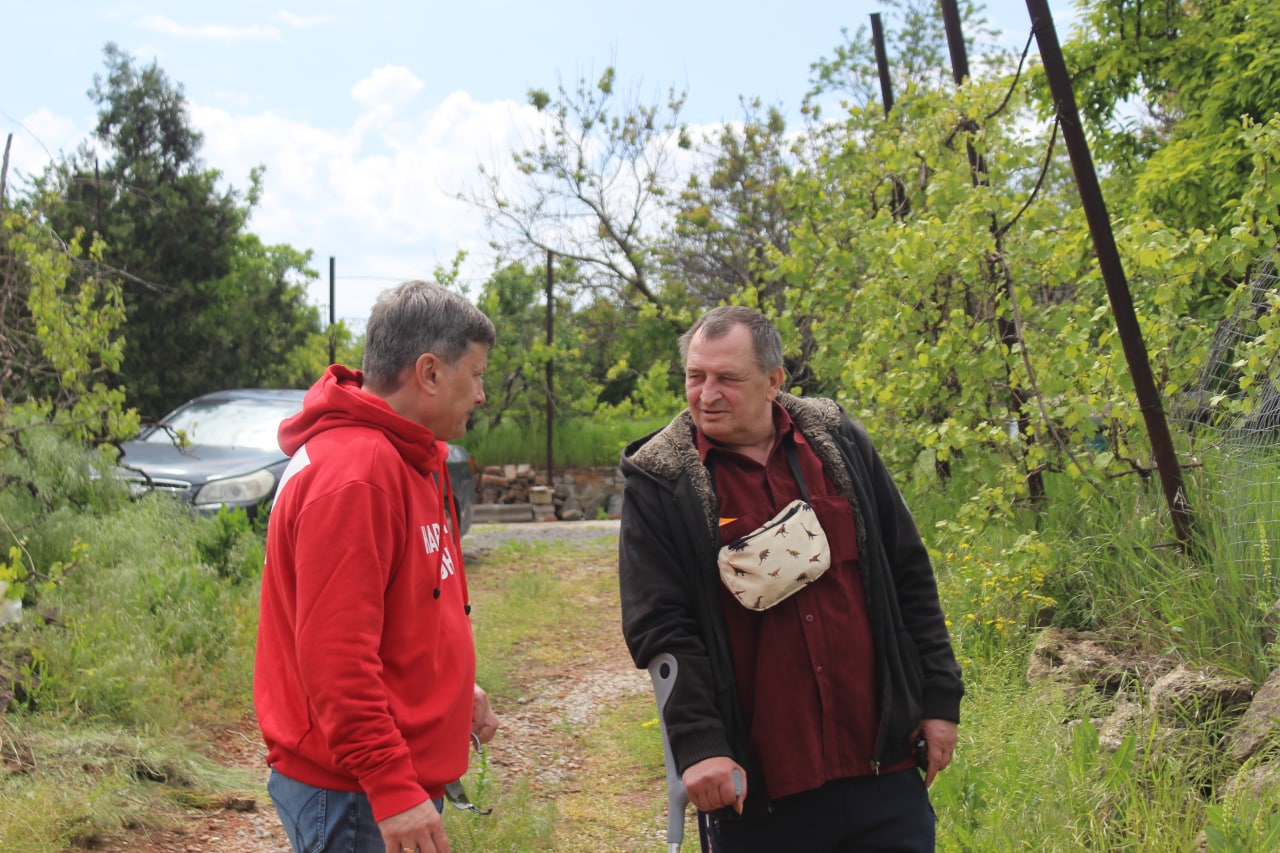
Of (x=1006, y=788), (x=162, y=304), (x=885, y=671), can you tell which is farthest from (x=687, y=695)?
(x=162, y=304)

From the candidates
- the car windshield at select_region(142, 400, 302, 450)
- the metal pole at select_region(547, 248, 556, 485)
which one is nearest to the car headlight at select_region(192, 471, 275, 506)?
the car windshield at select_region(142, 400, 302, 450)

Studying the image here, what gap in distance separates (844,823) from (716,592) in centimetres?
57

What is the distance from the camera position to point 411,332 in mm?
2342

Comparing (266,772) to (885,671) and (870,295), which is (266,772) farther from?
(870,295)

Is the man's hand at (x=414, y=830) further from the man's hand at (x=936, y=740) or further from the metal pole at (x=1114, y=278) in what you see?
the metal pole at (x=1114, y=278)

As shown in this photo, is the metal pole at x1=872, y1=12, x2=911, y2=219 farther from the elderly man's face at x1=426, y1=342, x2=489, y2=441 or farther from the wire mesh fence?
the elderly man's face at x1=426, y1=342, x2=489, y2=441

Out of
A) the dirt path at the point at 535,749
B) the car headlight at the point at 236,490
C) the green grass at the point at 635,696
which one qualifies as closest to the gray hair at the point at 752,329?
the green grass at the point at 635,696

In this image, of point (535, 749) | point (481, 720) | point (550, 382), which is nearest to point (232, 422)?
point (535, 749)

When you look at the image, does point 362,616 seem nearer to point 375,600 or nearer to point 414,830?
point 375,600

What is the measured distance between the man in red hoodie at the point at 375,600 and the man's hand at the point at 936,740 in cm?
104

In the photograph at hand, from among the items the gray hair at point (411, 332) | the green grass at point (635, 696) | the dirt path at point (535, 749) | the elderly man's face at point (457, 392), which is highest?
the gray hair at point (411, 332)

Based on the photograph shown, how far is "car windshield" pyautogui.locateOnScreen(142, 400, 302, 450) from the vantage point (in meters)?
9.50

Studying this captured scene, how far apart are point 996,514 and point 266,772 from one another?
3494 mm

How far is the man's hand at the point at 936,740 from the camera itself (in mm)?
2564
